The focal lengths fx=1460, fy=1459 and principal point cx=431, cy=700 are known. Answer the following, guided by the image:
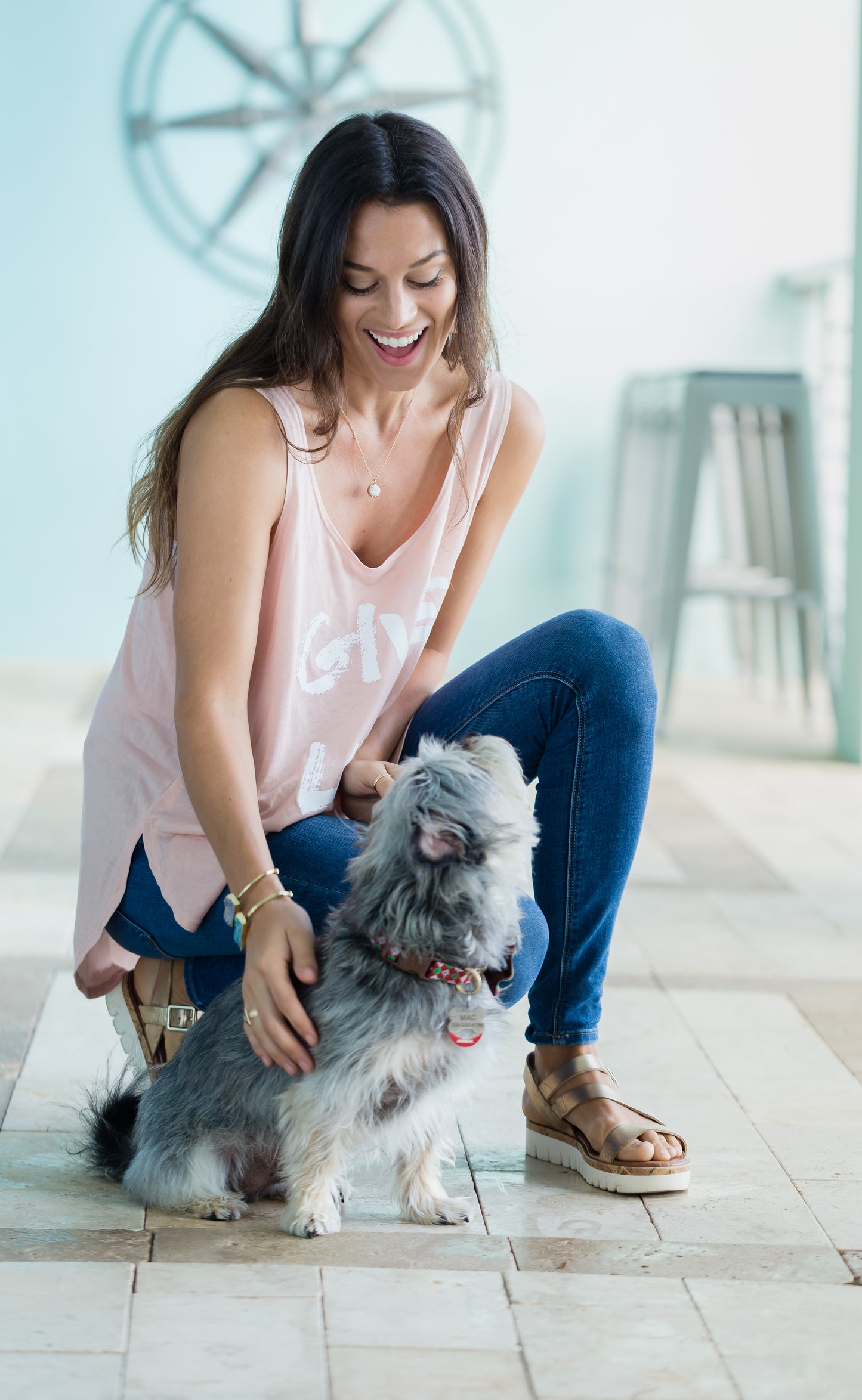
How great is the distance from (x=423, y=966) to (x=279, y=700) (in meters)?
0.44

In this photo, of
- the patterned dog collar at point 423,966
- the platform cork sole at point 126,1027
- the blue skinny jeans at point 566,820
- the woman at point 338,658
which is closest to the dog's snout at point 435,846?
the patterned dog collar at point 423,966

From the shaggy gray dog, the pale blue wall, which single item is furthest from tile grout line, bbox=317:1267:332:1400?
the pale blue wall

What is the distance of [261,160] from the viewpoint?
5.69 metres

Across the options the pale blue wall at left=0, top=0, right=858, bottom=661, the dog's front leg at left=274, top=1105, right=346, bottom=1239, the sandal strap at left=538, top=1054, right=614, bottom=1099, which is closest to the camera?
the dog's front leg at left=274, top=1105, right=346, bottom=1239

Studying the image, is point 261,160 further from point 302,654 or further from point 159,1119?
point 159,1119

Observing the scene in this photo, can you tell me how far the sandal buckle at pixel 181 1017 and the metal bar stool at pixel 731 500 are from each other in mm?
3331

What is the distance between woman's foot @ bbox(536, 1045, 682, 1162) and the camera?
70.7 inches

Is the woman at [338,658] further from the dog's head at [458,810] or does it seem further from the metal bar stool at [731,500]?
the metal bar stool at [731,500]

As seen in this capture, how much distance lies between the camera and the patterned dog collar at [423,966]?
4.88 ft

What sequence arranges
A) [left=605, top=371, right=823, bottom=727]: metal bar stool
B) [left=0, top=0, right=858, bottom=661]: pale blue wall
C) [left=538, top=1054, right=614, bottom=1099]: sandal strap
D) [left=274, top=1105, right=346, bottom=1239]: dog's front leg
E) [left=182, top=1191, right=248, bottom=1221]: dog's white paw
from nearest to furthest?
[left=274, top=1105, right=346, bottom=1239]: dog's front leg → [left=182, top=1191, right=248, bottom=1221]: dog's white paw → [left=538, top=1054, right=614, bottom=1099]: sandal strap → [left=605, top=371, right=823, bottom=727]: metal bar stool → [left=0, top=0, right=858, bottom=661]: pale blue wall

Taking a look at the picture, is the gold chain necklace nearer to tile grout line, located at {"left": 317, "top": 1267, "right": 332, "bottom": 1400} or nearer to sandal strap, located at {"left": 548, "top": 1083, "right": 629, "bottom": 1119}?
sandal strap, located at {"left": 548, "top": 1083, "right": 629, "bottom": 1119}

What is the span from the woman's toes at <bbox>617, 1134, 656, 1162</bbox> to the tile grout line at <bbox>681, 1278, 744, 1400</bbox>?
0.74 ft

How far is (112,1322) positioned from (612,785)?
84 cm

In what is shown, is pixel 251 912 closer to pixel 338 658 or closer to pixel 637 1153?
pixel 338 658
